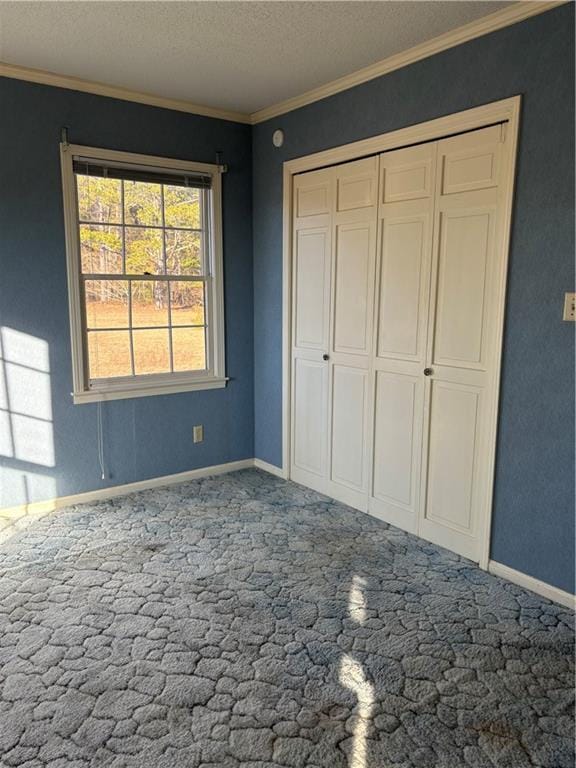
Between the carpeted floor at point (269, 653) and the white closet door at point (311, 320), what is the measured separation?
2.47ft

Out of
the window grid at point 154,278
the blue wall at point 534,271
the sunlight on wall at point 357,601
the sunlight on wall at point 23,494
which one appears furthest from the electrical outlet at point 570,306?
the sunlight on wall at point 23,494

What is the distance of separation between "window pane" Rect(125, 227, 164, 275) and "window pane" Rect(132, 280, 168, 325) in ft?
0.28

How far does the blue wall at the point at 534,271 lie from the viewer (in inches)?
97.7

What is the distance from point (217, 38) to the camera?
2871 mm

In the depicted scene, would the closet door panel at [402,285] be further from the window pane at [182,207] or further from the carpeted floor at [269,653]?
the window pane at [182,207]

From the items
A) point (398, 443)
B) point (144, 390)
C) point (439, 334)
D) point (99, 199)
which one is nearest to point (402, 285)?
point (439, 334)

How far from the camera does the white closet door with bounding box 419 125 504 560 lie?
280 centimetres

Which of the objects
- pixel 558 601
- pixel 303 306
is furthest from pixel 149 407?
pixel 558 601

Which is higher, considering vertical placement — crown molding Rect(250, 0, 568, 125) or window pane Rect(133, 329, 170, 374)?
crown molding Rect(250, 0, 568, 125)

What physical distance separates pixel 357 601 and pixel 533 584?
86 cm

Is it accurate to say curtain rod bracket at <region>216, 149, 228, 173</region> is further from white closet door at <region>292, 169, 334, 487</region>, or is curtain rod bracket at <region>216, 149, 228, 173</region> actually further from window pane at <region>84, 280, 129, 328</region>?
window pane at <region>84, 280, 129, 328</region>

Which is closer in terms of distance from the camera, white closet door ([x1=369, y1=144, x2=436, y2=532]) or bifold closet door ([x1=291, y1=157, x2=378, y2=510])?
white closet door ([x1=369, y1=144, x2=436, y2=532])

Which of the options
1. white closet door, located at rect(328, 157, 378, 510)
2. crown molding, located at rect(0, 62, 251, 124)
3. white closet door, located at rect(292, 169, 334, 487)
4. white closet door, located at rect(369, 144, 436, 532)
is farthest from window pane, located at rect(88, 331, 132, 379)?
white closet door, located at rect(369, 144, 436, 532)

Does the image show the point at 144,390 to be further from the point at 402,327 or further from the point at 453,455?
the point at 453,455
